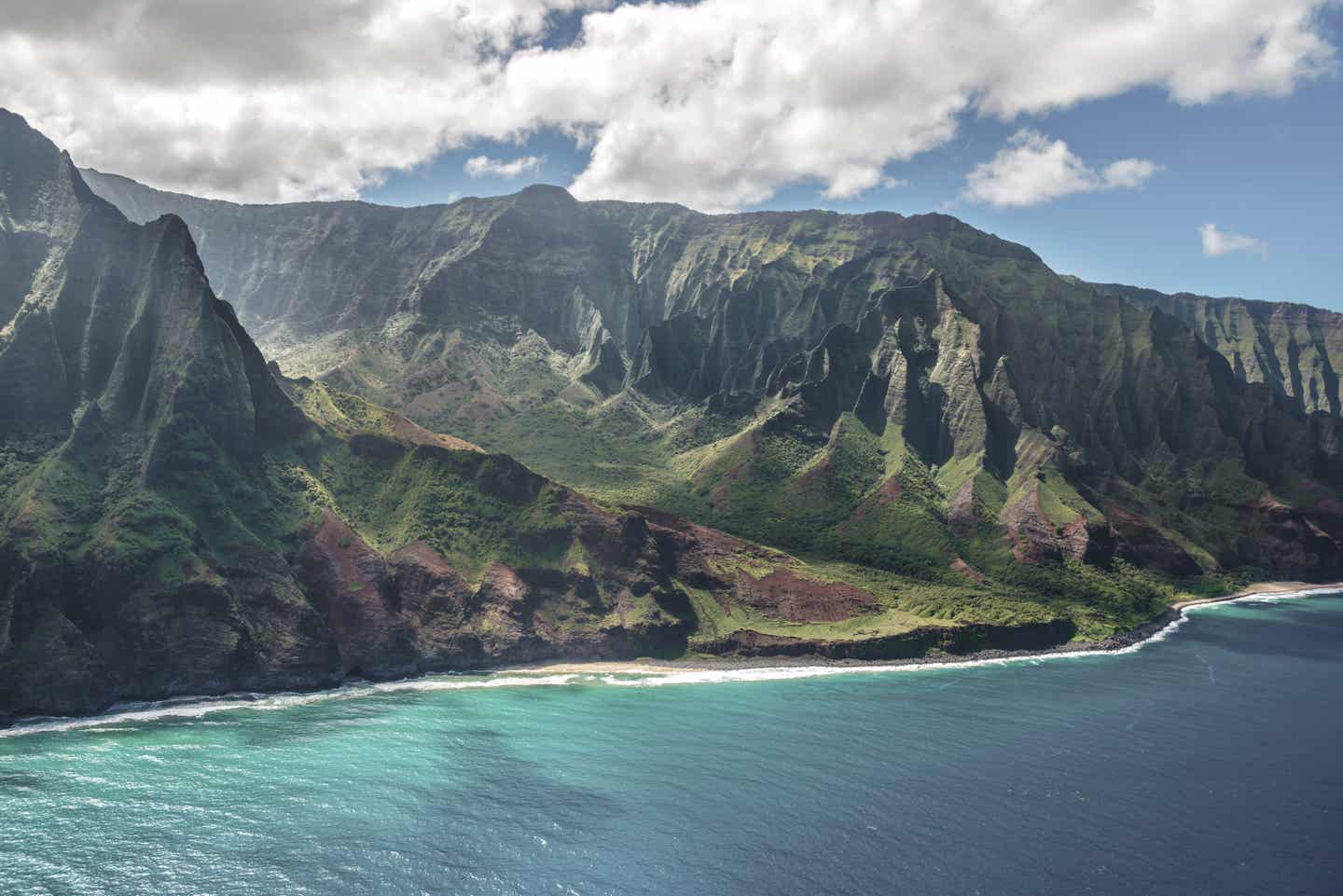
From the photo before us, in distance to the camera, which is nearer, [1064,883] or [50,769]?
[1064,883]

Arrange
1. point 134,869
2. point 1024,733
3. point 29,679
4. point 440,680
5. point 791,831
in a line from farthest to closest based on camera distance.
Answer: point 440,680 < point 1024,733 < point 29,679 < point 791,831 < point 134,869

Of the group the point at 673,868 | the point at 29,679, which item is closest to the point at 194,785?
the point at 29,679

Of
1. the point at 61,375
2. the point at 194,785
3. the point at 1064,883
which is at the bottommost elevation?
the point at 1064,883

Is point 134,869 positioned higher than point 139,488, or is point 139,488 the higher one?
point 139,488

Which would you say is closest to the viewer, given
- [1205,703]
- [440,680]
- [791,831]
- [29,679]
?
[791,831]

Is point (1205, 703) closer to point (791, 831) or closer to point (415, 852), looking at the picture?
point (791, 831)

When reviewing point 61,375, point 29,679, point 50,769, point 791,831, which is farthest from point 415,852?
point 61,375
